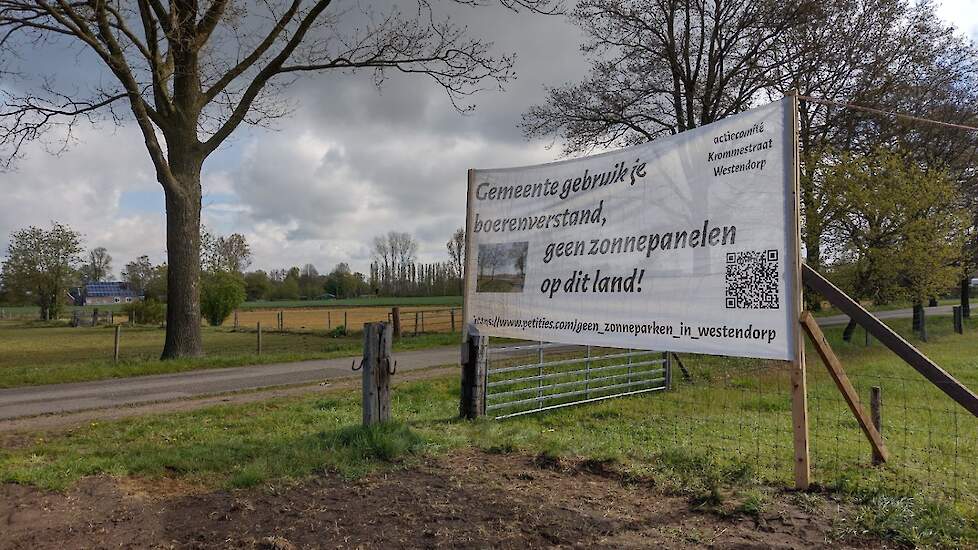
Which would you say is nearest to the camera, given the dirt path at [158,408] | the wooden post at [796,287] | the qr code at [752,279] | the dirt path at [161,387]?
the wooden post at [796,287]

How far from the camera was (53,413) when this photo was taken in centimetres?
941

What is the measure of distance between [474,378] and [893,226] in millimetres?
19396

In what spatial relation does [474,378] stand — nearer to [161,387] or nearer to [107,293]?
[161,387]

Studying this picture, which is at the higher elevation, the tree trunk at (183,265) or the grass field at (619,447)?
the tree trunk at (183,265)

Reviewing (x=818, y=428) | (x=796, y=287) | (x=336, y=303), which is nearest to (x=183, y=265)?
(x=818, y=428)

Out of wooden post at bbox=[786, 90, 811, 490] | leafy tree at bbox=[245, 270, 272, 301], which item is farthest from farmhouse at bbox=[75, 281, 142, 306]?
wooden post at bbox=[786, 90, 811, 490]

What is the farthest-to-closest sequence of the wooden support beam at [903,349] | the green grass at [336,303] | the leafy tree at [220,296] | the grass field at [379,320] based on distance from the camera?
the green grass at [336,303]
the leafy tree at [220,296]
the grass field at [379,320]
the wooden support beam at [903,349]

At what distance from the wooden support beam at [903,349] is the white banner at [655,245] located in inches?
9.4

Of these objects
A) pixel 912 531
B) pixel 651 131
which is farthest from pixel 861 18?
pixel 912 531

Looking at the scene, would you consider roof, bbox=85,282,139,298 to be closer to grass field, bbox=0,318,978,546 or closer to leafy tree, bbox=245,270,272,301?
leafy tree, bbox=245,270,272,301

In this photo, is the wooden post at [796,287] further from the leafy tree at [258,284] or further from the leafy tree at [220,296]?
the leafy tree at [258,284]

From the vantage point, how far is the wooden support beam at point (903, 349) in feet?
14.1

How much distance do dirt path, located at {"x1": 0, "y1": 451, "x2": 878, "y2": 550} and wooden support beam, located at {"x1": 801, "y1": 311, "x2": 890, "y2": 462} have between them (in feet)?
3.22

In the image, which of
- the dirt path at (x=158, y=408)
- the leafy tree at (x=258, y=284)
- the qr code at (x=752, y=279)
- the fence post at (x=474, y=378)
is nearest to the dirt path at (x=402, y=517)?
the qr code at (x=752, y=279)
